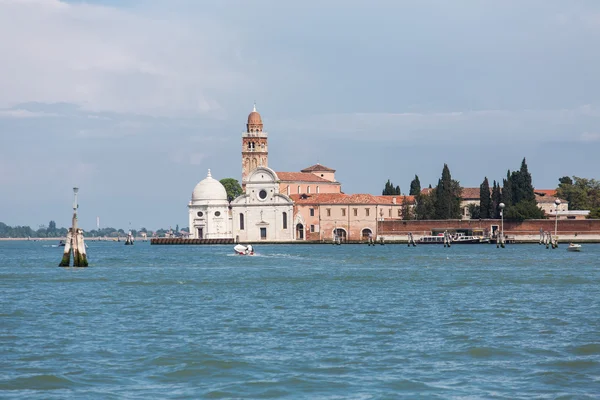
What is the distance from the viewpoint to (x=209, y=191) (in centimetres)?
7962

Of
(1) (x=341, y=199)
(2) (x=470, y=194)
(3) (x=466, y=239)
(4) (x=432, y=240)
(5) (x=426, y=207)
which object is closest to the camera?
(3) (x=466, y=239)

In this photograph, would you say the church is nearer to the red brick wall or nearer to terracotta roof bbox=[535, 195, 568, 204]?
the red brick wall

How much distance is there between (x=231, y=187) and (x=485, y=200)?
26.6 meters

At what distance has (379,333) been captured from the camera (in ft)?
46.6

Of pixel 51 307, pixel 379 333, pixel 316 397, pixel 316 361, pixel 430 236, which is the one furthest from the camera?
pixel 430 236

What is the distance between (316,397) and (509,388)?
76.8 inches

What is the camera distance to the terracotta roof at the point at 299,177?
78500 millimetres

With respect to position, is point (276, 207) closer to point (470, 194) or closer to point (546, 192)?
point (470, 194)

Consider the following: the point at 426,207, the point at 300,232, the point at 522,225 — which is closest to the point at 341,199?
the point at 300,232

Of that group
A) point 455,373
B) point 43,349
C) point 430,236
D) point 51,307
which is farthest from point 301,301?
point 430,236

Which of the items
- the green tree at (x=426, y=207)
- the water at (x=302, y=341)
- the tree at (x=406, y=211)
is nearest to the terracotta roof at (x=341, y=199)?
the tree at (x=406, y=211)

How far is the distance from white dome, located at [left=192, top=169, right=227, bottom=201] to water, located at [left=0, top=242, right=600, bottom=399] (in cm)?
5502

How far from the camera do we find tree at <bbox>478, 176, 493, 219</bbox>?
6844 centimetres

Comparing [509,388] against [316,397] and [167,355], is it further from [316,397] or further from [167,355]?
[167,355]
